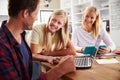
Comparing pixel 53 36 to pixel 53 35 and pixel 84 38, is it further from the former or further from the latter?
pixel 84 38

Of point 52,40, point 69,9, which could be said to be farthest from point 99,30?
point 69,9

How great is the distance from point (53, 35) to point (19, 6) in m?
1.12

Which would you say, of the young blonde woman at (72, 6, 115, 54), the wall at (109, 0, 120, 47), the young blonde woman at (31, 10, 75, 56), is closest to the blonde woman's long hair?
the young blonde woman at (31, 10, 75, 56)

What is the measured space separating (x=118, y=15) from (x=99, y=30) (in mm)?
1359

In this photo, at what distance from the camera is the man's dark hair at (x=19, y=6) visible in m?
0.91

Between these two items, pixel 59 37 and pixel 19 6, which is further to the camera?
pixel 59 37

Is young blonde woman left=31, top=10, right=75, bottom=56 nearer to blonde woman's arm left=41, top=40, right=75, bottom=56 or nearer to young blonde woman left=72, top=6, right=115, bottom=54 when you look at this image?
blonde woman's arm left=41, top=40, right=75, bottom=56

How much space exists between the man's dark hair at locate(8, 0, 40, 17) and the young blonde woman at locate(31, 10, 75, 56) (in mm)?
960

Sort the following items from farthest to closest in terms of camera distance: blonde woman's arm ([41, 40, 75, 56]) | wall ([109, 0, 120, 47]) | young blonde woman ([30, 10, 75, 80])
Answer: wall ([109, 0, 120, 47]) < young blonde woman ([30, 10, 75, 80]) < blonde woman's arm ([41, 40, 75, 56])

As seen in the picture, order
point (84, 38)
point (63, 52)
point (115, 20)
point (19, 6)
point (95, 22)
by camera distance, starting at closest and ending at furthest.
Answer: point (19, 6) → point (63, 52) → point (95, 22) → point (84, 38) → point (115, 20)

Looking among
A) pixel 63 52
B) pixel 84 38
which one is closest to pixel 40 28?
pixel 63 52

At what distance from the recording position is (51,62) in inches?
56.2

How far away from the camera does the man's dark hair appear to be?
91 cm

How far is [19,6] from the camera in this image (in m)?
0.92
